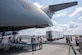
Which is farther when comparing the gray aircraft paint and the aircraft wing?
the aircraft wing

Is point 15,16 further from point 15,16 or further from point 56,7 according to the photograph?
point 56,7

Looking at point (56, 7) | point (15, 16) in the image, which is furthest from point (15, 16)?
point (56, 7)

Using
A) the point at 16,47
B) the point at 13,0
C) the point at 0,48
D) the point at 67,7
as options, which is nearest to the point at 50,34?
the point at 67,7

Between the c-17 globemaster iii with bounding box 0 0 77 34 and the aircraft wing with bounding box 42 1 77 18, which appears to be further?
the aircraft wing with bounding box 42 1 77 18

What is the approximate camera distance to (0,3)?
10664 millimetres

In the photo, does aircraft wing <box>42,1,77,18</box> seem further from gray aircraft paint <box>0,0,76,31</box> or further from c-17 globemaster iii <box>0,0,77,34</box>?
gray aircraft paint <box>0,0,76,31</box>

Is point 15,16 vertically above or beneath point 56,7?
beneath

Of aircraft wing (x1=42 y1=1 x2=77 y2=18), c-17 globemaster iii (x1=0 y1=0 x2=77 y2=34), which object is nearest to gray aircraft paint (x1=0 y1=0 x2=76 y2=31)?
c-17 globemaster iii (x1=0 y1=0 x2=77 y2=34)

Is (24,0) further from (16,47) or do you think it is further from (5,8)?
(16,47)

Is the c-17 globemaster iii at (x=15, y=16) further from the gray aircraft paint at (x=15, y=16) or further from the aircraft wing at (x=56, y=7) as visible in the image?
the aircraft wing at (x=56, y=7)

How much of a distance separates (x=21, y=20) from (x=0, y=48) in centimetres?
495

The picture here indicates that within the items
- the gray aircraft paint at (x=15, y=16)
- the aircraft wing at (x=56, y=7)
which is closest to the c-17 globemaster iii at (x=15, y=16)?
the gray aircraft paint at (x=15, y=16)

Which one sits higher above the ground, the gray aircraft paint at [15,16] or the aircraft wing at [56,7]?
the aircraft wing at [56,7]

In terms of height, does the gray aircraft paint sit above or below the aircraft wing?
below
